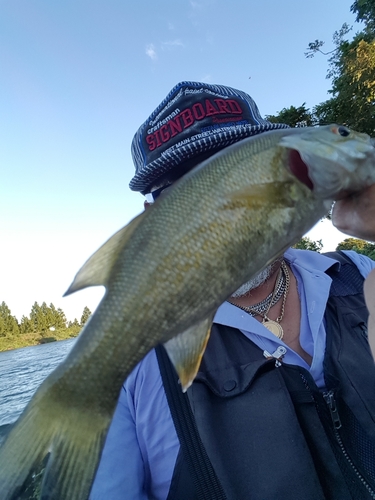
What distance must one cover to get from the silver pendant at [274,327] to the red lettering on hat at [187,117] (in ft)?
4.85

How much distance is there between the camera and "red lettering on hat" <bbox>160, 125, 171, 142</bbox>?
2.52 meters

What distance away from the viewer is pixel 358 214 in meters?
1.54

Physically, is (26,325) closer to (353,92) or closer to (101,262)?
(353,92)

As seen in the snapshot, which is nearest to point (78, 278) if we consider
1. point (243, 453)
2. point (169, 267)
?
point (169, 267)

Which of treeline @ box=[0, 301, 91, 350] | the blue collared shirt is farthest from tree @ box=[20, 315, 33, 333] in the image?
the blue collared shirt

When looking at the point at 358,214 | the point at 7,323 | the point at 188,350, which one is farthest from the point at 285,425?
the point at 7,323

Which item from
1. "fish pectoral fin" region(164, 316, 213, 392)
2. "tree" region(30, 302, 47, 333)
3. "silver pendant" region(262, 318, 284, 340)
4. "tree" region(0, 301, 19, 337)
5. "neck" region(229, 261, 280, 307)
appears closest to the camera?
"fish pectoral fin" region(164, 316, 213, 392)

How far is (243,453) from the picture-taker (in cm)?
186

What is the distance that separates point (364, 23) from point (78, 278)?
21155 millimetres

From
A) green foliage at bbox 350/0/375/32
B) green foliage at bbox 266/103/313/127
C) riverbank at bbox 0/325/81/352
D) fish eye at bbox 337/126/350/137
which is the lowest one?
riverbank at bbox 0/325/81/352

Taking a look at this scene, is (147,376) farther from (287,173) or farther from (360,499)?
(287,173)

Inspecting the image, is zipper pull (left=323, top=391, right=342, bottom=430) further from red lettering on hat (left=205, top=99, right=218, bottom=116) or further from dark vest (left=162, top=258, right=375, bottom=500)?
red lettering on hat (left=205, top=99, right=218, bottom=116)

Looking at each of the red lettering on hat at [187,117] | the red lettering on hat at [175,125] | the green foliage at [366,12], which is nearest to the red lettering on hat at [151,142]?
the red lettering on hat at [175,125]

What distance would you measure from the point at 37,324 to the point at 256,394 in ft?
237
